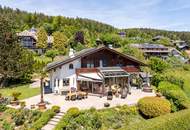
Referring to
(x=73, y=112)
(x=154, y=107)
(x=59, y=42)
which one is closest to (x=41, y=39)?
(x=59, y=42)

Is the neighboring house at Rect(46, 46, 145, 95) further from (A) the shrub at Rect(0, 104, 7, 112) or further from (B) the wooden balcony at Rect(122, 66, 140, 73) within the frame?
(A) the shrub at Rect(0, 104, 7, 112)

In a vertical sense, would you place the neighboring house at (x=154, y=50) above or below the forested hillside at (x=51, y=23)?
below

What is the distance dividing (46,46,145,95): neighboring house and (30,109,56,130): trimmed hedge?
10.5 m

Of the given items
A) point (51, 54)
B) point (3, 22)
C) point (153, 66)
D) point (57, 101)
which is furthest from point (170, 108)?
point (51, 54)

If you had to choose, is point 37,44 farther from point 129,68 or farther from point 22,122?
point 22,122

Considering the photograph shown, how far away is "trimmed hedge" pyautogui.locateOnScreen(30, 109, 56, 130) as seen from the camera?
85.4 ft

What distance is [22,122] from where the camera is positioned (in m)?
28.4

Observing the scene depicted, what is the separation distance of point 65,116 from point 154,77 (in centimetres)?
2341

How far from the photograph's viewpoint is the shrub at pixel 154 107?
2795 cm

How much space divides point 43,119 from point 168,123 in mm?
12028

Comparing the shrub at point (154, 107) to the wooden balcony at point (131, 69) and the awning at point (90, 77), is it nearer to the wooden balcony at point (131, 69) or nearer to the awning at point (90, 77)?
the awning at point (90, 77)

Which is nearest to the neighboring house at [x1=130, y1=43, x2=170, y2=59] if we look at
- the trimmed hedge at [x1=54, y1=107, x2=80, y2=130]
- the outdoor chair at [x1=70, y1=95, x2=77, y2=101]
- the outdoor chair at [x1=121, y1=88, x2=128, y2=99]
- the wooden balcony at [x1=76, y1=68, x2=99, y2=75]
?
the wooden balcony at [x1=76, y1=68, x2=99, y2=75]

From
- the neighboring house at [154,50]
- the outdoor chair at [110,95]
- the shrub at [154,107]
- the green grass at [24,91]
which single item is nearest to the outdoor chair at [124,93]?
the outdoor chair at [110,95]

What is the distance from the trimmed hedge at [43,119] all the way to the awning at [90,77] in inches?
411
